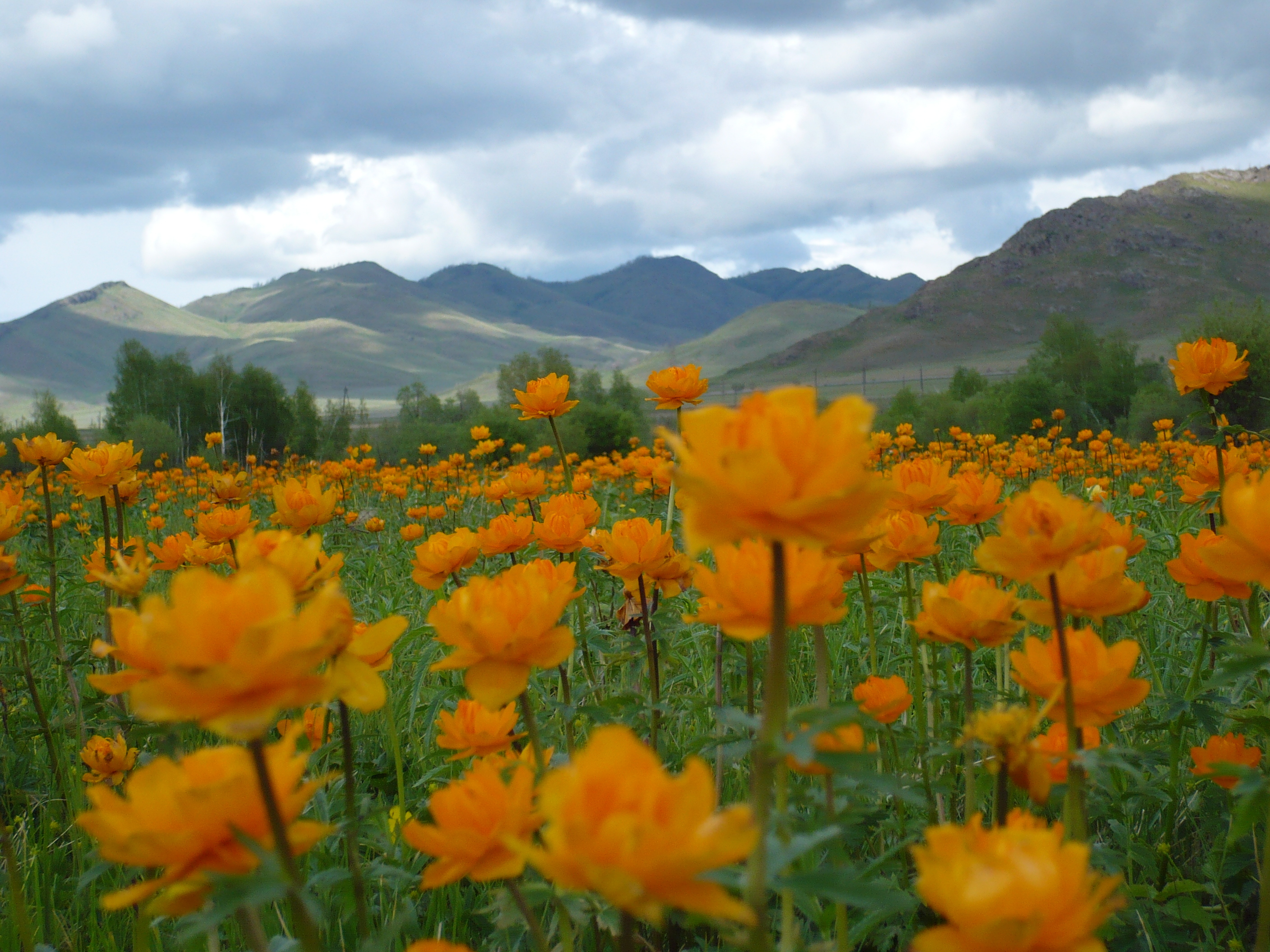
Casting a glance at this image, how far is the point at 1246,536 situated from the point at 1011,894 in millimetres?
554

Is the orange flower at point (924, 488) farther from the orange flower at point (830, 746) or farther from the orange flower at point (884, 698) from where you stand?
the orange flower at point (830, 746)

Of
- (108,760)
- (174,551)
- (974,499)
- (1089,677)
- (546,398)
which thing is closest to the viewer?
(1089,677)

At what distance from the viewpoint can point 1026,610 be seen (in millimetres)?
1184

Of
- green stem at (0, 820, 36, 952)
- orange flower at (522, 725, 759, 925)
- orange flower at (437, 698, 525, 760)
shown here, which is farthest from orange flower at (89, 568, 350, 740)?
green stem at (0, 820, 36, 952)

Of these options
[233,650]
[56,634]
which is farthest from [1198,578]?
[56,634]

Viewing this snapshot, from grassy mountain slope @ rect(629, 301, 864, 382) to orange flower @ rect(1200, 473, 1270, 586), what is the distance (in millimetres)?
142302

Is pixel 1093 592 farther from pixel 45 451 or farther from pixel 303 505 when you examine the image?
pixel 45 451

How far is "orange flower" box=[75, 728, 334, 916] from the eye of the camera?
27.0 inches

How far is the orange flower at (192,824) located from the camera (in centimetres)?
69

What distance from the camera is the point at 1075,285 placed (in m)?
111

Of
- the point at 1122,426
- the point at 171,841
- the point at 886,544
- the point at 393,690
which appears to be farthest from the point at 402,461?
the point at 1122,426

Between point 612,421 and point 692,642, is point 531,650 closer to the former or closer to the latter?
point 692,642

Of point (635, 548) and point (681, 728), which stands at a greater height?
point (635, 548)

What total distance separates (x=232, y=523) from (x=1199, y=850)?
2512mm
